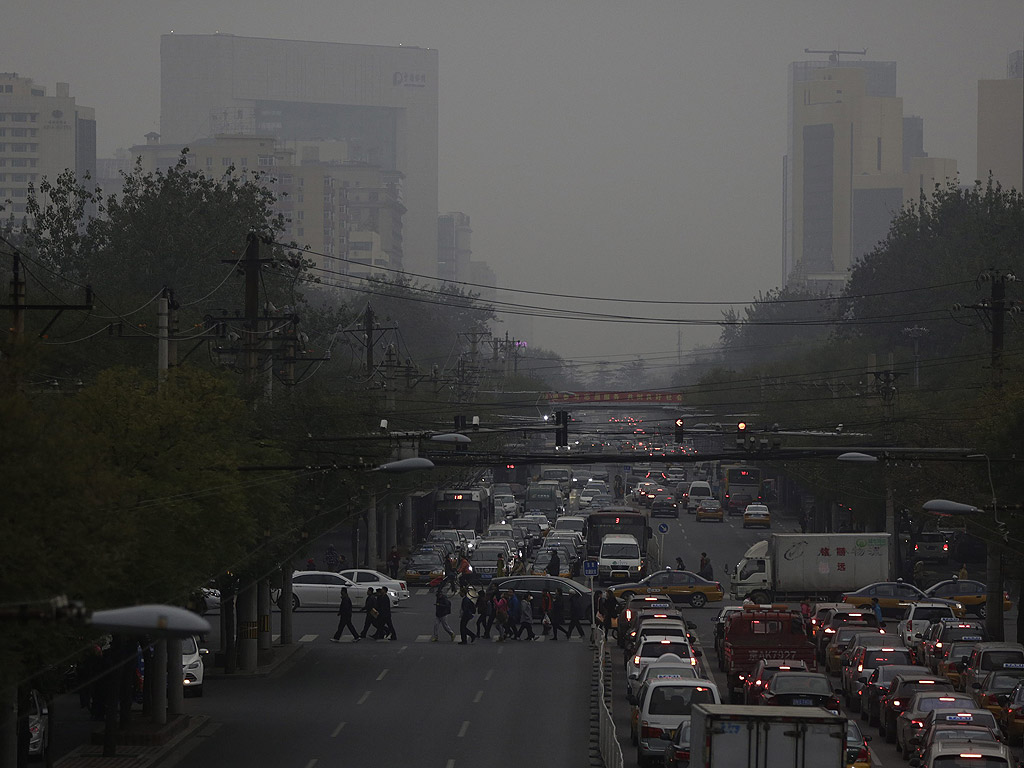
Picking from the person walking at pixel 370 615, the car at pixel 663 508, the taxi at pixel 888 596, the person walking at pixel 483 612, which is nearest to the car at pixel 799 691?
the person walking at pixel 483 612

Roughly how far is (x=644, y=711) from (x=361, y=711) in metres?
8.03

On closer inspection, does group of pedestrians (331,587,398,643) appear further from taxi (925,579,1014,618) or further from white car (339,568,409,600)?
taxi (925,579,1014,618)

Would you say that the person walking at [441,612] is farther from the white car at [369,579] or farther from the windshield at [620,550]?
the windshield at [620,550]

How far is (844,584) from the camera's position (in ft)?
194

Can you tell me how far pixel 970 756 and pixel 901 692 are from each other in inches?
345

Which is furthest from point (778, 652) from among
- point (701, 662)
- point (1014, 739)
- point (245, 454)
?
point (245, 454)

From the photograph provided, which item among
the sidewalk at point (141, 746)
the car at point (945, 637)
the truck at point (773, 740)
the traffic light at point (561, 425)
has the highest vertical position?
the traffic light at point (561, 425)

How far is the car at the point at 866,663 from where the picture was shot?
3609cm

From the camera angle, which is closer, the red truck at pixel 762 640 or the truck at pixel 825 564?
the red truck at pixel 762 640

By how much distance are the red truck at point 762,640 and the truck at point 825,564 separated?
1971cm

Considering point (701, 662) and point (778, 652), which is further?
point (701, 662)

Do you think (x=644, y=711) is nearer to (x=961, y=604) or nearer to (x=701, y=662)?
(x=701, y=662)

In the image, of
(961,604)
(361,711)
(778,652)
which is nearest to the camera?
→ (361,711)

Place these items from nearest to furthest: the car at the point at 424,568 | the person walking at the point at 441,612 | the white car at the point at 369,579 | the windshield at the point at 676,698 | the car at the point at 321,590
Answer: the windshield at the point at 676,698
the person walking at the point at 441,612
the car at the point at 321,590
the white car at the point at 369,579
the car at the point at 424,568
